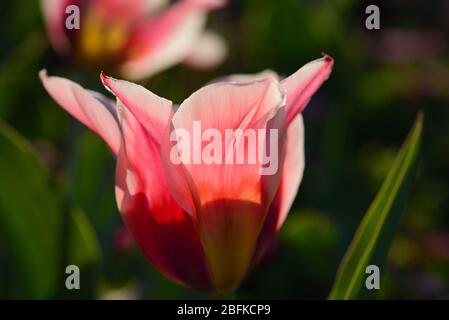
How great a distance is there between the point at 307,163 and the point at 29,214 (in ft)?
1.95

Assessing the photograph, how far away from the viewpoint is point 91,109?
555 millimetres

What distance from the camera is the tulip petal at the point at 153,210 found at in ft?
1.83

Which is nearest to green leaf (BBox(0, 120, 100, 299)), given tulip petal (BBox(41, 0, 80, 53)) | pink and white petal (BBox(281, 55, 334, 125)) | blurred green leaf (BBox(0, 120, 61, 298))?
blurred green leaf (BBox(0, 120, 61, 298))

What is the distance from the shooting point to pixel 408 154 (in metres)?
0.62

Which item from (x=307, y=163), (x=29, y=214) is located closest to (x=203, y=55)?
(x=307, y=163)

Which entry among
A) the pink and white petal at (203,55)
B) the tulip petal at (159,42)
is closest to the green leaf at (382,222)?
the tulip petal at (159,42)

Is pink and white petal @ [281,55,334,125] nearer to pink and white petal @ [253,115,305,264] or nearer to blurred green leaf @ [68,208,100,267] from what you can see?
pink and white petal @ [253,115,305,264]

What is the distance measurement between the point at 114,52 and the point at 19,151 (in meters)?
0.22

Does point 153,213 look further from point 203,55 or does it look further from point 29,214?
point 203,55

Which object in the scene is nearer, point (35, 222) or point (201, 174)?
point (201, 174)

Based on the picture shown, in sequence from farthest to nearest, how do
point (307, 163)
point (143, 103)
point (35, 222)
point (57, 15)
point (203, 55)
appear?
point (307, 163)
point (203, 55)
point (57, 15)
point (35, 222)
point (143, 103)

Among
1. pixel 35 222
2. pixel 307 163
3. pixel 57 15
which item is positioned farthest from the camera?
pixel 307 163

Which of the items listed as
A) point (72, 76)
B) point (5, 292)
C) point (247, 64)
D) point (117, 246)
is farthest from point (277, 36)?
point (5, 292)

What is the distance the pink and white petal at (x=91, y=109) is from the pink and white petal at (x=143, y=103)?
0.02m
